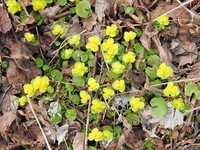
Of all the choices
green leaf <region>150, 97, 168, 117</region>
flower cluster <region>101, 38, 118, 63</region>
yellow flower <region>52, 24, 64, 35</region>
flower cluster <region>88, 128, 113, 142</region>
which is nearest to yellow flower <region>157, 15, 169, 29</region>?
flower cluster <region>101, 38, 118, 63</region>

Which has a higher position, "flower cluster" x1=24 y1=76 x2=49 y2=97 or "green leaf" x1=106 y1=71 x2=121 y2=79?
"flower cluster" x1=24 y1=76 x2=49 y2=97

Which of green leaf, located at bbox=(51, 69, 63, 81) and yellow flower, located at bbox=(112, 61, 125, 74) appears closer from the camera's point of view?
yellow flower, located at bbox=(112, 61, 125, 74)

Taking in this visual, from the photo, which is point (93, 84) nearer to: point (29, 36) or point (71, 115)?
point (71, 115)

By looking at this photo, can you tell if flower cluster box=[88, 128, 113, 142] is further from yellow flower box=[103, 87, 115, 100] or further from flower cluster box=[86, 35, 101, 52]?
flower cluster box=[86, 35, 101, 52]

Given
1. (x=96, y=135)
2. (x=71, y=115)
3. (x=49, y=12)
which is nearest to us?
(x=96, y=135)

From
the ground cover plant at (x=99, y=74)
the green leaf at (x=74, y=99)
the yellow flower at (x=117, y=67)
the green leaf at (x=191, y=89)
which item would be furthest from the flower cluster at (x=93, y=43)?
the green leaf at (x=191, y=89)

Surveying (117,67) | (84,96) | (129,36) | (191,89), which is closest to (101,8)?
(129,36)

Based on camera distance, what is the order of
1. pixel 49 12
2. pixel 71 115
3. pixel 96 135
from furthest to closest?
pixel 49 12, pixel 71 115, pixel 96 135
